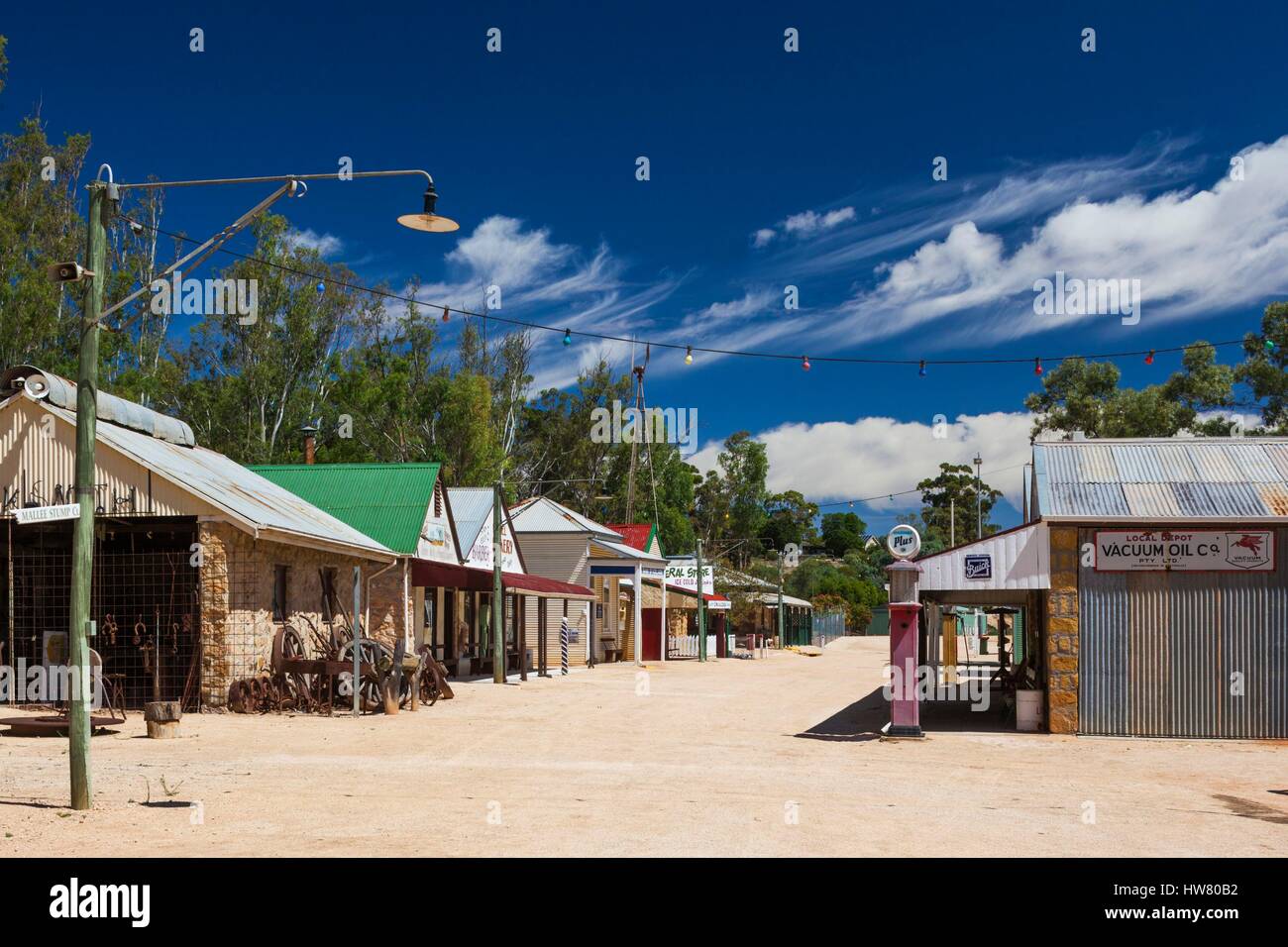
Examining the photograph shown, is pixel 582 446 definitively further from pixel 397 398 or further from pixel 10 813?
pixel 10 813

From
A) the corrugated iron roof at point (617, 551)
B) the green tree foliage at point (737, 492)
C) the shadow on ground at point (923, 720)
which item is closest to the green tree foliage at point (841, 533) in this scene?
the green tree foliage at point (737, 492)

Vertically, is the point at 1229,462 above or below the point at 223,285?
below

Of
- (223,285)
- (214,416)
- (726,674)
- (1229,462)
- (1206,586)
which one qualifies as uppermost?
(223,285)

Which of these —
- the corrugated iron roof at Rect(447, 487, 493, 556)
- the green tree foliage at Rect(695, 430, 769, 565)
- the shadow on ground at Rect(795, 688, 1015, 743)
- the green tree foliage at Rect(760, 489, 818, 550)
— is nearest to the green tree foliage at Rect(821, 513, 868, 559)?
the green tree foliage at Rect(760, 489, 818, 550)

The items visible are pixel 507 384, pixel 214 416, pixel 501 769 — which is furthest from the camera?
pixel 507 384

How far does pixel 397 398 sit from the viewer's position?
53.0 m

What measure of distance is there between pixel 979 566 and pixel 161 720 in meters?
11.5

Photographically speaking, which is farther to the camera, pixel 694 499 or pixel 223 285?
pixel 694 499

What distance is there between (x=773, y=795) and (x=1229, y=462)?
11.3 m

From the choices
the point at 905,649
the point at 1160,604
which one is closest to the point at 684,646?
the point at 905,649

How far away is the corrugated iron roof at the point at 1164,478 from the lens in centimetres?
1770

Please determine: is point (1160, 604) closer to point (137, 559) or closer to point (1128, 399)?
point (137, 559)
